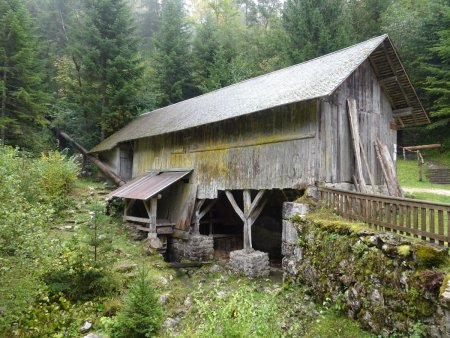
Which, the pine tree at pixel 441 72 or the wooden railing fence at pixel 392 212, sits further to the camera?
the pine tree at pixel 441 72

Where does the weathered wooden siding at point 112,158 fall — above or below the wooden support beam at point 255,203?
above

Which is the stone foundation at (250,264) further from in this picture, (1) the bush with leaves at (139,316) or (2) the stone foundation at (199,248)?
(1) the bush with leaves at (139,316)

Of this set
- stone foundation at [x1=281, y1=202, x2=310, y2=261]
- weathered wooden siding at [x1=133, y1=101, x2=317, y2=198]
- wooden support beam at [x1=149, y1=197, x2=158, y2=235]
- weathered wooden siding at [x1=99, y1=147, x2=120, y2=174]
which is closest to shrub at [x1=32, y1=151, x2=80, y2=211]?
weathered wooden siding at [x1=99, y1=147, x2=120, y2=174]

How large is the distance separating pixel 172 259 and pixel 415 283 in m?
9.93

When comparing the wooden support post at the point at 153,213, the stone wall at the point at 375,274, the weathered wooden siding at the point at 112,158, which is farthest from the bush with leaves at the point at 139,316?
the weathered wooden siding at the point at 112,158

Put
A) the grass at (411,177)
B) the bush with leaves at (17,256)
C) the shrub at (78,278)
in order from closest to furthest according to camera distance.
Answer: the bush with leaves at (17,256)
the shrub at (78,278)
the grass at (411,177)

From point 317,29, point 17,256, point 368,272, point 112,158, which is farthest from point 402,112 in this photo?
point 112,158

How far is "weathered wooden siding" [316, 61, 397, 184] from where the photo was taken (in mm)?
9008

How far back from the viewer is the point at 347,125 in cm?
964

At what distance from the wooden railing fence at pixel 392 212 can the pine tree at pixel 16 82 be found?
15435 millimetres

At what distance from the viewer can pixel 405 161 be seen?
2209cm

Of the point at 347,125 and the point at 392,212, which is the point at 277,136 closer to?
the point at 347,125

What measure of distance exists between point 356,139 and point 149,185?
316 inches

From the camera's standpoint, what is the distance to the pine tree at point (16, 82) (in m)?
16.1
